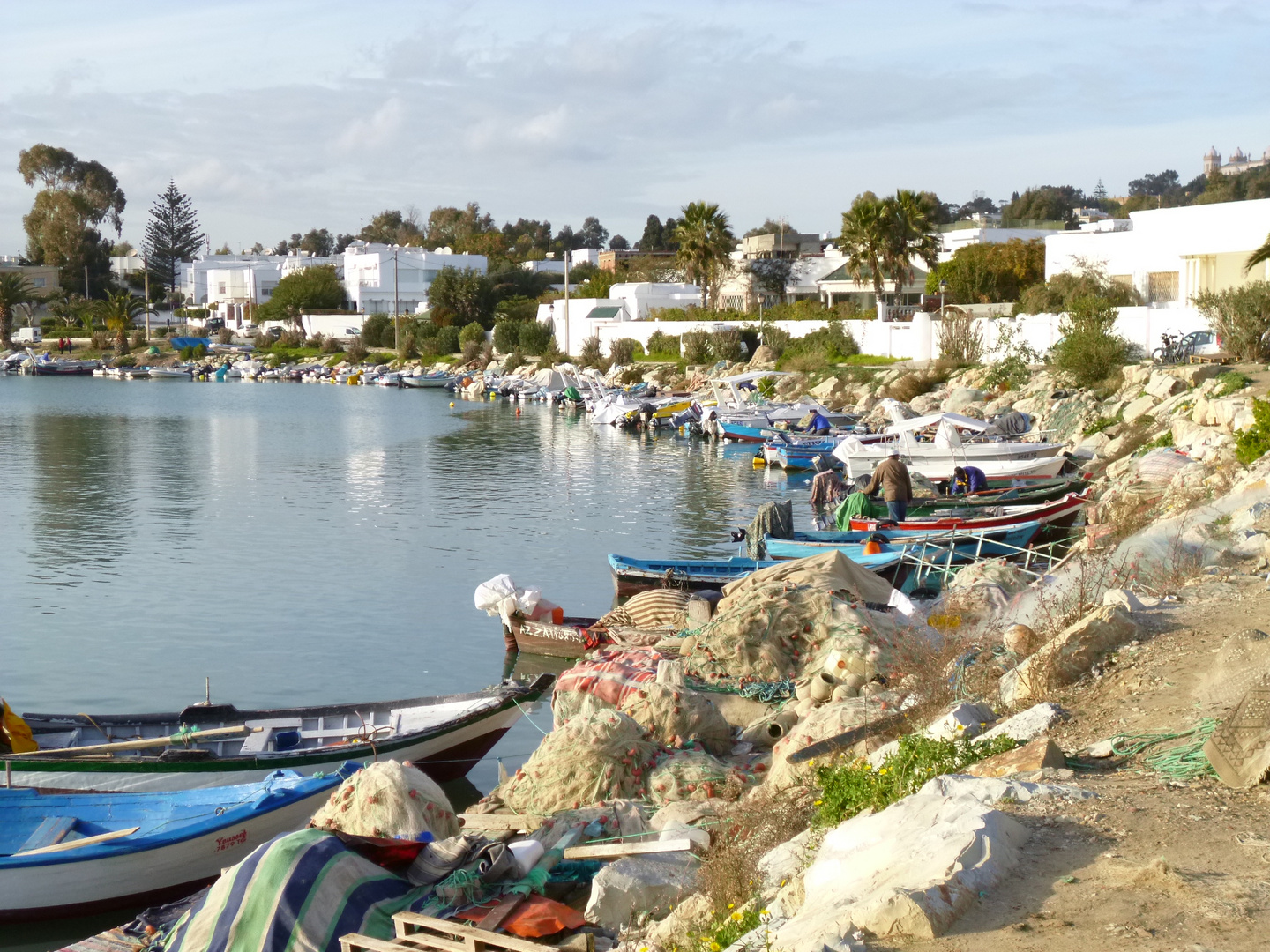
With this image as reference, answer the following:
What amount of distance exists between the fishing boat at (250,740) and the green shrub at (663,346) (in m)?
60.9

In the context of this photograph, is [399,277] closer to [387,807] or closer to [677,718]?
[677,718]

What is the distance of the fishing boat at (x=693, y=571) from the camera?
64.4ft

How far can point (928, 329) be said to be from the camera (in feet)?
182

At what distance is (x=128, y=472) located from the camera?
4062cm

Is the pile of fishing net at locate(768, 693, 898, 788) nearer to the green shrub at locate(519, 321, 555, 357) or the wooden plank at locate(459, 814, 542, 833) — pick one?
the wooden plank at locate(459, 814, 542, 833)

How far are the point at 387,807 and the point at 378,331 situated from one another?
9953 centimetres

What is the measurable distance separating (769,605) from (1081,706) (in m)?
5.51

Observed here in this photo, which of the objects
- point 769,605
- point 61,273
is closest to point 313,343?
point 61,273

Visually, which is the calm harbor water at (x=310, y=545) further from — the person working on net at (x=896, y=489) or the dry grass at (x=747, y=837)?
the dry grass at (x=747, y=837)

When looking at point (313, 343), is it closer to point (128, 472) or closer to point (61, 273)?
point (61, 273)

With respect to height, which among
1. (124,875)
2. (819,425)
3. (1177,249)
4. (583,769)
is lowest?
(124,875)

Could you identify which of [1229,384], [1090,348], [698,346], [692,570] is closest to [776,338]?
[698,346]

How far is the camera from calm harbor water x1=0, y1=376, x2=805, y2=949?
1792cm

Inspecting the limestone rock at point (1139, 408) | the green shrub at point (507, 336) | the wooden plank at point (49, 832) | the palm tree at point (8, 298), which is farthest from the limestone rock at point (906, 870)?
the palm tree at point (8, 298)
